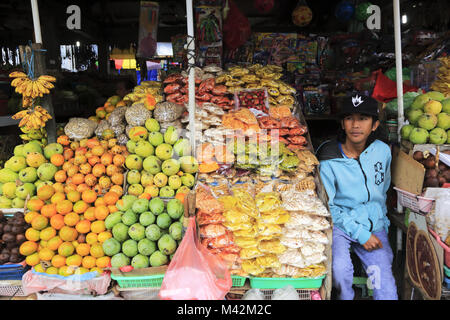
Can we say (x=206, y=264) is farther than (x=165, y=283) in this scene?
Yes

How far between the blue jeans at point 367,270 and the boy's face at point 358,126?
755 mm

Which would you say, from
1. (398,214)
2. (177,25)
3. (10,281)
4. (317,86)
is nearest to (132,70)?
(177,25)

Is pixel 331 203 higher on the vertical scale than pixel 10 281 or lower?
higher

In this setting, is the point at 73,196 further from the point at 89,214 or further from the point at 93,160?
the point at 93,160

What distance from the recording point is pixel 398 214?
2.59 meters

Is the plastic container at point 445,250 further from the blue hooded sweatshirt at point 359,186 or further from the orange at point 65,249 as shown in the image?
the orange at point 65,249

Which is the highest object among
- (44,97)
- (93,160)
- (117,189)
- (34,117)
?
(44,97)

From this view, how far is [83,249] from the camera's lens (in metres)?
2.21

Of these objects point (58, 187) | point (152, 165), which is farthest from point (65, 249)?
point (152, 165)

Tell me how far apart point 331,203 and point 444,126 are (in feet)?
3.56

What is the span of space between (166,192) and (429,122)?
211 cm

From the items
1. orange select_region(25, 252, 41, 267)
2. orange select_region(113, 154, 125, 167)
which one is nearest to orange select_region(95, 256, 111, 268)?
orange select_region(25, 252, 41, 267)

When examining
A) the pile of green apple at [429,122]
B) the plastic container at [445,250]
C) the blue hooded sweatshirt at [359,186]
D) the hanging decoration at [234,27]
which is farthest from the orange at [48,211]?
the hanging decoration at [234,27]

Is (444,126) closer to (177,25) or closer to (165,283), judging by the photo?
(165,283)
